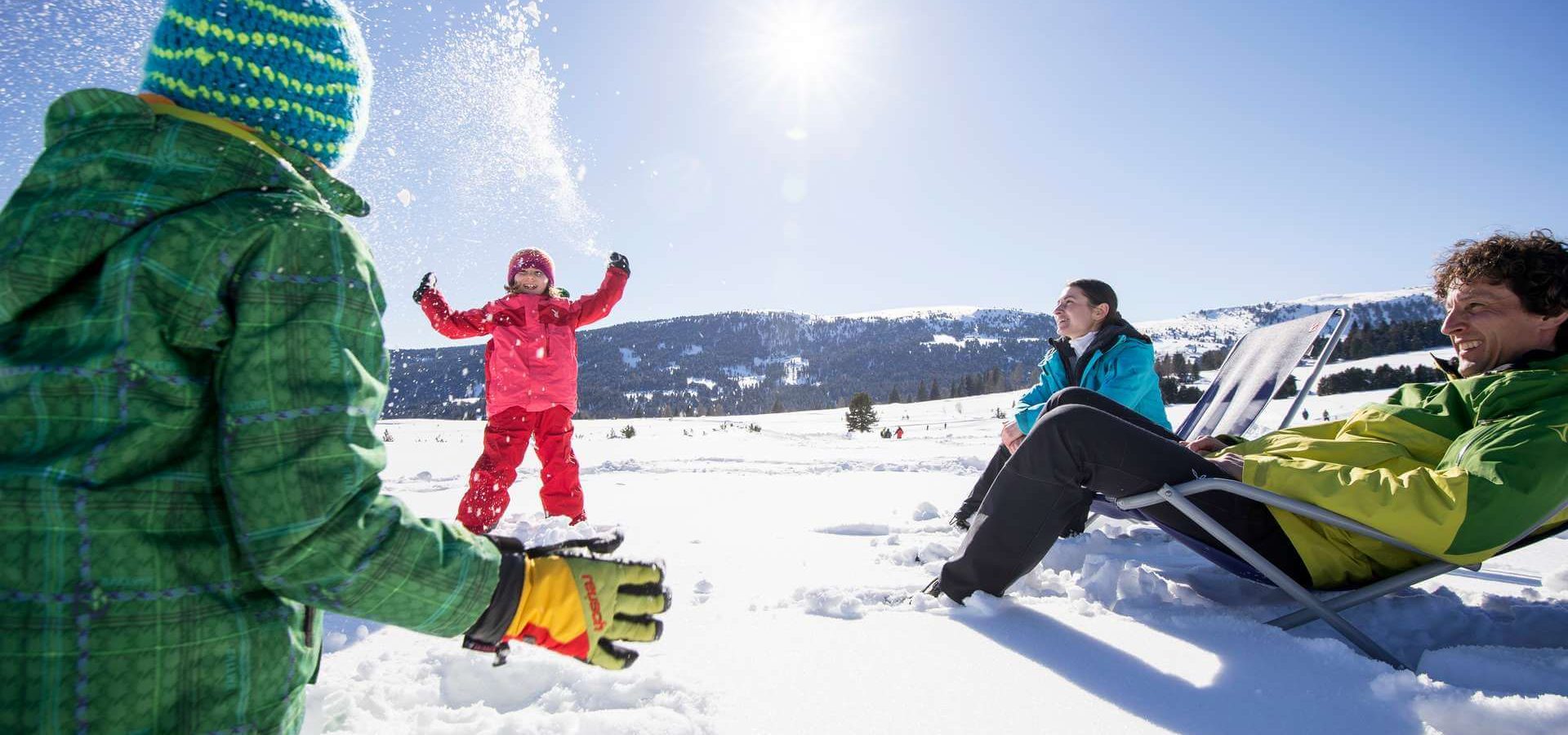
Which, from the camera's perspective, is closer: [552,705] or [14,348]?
[14,348]

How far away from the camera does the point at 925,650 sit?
1.89 meters

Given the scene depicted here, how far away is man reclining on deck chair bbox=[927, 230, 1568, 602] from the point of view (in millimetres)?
1751

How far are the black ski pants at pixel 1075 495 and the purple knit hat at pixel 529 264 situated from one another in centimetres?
332

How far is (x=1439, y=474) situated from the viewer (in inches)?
69.9

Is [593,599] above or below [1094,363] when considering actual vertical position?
below

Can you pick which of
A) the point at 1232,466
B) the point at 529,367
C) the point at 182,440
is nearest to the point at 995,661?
the point at 1232,466

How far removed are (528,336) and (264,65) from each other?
3262mm

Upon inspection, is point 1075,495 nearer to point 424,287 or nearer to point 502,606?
point 502,606

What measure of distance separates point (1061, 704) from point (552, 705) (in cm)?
122

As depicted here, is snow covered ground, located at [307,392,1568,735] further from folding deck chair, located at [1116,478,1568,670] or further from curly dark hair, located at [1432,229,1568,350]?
curly dark hair, located at [1432,229,1568,350]

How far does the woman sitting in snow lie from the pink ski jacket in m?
2.61

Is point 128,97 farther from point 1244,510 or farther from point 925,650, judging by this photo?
point 1244,510

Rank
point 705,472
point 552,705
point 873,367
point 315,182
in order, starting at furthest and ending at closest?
point 873,367 → point 705,472 → point 552,705 → point 315,182

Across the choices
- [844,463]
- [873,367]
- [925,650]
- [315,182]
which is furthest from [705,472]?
[873,367]
